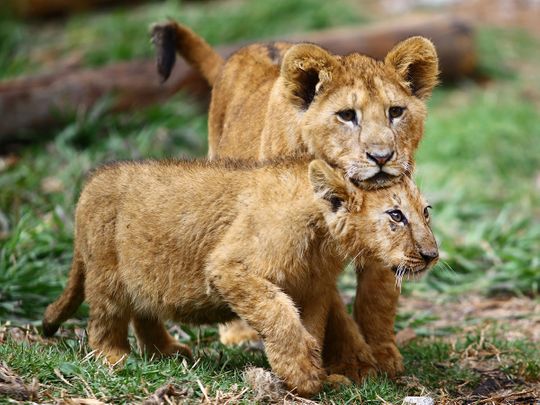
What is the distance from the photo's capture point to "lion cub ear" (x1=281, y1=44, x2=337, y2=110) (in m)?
6.88

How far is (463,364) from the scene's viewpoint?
761 centimetres

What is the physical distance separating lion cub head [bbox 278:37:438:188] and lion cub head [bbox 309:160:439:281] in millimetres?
122

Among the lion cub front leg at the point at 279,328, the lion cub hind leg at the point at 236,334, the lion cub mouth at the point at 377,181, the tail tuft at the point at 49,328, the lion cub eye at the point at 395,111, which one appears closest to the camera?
the lion cub front leg at the point at 279,328

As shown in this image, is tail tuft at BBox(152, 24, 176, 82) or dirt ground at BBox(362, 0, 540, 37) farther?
dirt ground at BBox(362, 0, 540, 37)

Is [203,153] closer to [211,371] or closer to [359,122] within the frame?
[359,122]

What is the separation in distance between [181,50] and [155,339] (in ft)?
11.4

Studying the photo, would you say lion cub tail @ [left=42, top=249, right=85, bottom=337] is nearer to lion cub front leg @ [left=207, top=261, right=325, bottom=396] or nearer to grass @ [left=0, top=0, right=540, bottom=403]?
grass @ [left=0, top=0, right=540, bottom=403]

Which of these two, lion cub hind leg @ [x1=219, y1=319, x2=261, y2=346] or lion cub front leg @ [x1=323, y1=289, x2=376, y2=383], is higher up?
lion cub front leg @ [x1=323, y1=289, x2=376, y2=383]

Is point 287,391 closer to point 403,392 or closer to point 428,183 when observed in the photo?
point 403,392

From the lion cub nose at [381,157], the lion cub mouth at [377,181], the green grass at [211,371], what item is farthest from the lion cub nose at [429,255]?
the green grass at [211,371]

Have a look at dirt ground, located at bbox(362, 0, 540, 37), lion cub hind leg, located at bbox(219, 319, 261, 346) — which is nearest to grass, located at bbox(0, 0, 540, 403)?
lion cub hind leg, located at bbox(219, 319, 261, 346)

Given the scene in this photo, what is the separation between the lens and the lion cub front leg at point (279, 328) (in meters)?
5.94

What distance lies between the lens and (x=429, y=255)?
5.98 metres

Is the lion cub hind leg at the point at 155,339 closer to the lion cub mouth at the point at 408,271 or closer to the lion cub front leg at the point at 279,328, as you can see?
the lion cub front leg at the point at 279,328
